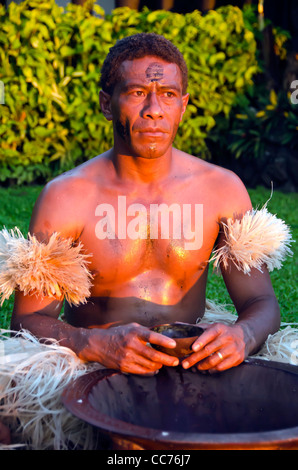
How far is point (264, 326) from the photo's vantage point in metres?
2.76

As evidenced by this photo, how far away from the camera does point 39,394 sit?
2.35 m

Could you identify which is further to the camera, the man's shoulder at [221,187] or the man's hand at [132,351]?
the man's shoulder at [221,187]

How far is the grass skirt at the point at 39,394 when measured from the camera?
2279 mm

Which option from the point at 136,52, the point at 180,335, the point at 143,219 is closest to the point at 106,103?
the point at 136,52

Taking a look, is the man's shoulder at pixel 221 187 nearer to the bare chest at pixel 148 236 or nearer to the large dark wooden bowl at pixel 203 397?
the bare chest at pixel 148 236

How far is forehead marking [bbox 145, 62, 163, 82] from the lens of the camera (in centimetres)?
279

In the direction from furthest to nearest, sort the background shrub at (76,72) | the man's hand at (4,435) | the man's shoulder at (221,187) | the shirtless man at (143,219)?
the background shrub at (76,72), the man's shoulder at (221,187), the shirtless man at (143,219), the man's hand at (4,435)

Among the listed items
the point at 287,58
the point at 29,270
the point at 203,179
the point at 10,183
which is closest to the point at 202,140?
the point at 287,58

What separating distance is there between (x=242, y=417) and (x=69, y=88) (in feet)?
19.0

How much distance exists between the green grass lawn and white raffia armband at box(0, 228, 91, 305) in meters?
0.91

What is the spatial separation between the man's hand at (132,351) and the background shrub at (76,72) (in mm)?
5169

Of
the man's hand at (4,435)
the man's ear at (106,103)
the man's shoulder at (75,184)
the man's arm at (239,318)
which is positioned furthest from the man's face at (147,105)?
the man's hand at (4,435)

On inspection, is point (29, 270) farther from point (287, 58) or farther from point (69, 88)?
point (287, 58)
